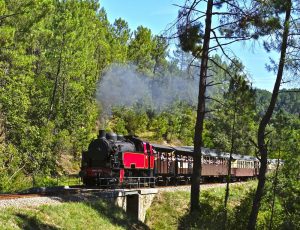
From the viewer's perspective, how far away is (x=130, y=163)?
928 inches

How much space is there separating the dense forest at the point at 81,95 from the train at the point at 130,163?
15.4 ft

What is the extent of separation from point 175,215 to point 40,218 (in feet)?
31.3

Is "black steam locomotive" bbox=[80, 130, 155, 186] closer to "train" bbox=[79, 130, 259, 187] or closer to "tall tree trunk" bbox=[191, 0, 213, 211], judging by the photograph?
→ "train" bbox=[79, 130, 259, 187]

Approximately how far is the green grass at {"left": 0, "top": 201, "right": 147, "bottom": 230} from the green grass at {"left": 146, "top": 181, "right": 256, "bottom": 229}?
2345 mm

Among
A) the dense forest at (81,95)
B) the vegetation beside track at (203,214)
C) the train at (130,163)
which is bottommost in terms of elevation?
the vegetation beside track at (203,214)

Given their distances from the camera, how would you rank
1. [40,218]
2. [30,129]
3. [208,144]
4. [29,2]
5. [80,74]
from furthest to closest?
1. [208,144]
2. [80,74]
3. [30,129]
4. [29,2]
5. [40,218]

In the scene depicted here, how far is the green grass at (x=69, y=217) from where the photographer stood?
12.8m

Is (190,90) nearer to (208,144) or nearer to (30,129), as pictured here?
(208,144)

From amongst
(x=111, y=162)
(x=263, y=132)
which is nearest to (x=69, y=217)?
(x=111, y=162)

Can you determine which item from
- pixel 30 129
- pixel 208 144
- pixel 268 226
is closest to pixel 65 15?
pixel 30 129

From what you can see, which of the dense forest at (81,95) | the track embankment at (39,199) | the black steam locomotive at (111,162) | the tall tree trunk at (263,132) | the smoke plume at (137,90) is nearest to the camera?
the track embankment at (39,199)

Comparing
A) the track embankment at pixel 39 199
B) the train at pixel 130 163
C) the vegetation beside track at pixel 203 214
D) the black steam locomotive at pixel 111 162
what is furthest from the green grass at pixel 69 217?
the train at pixel 130 163

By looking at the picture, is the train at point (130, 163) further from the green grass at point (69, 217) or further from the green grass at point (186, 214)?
the green grass at point (69, 217)

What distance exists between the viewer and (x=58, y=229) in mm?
13875
